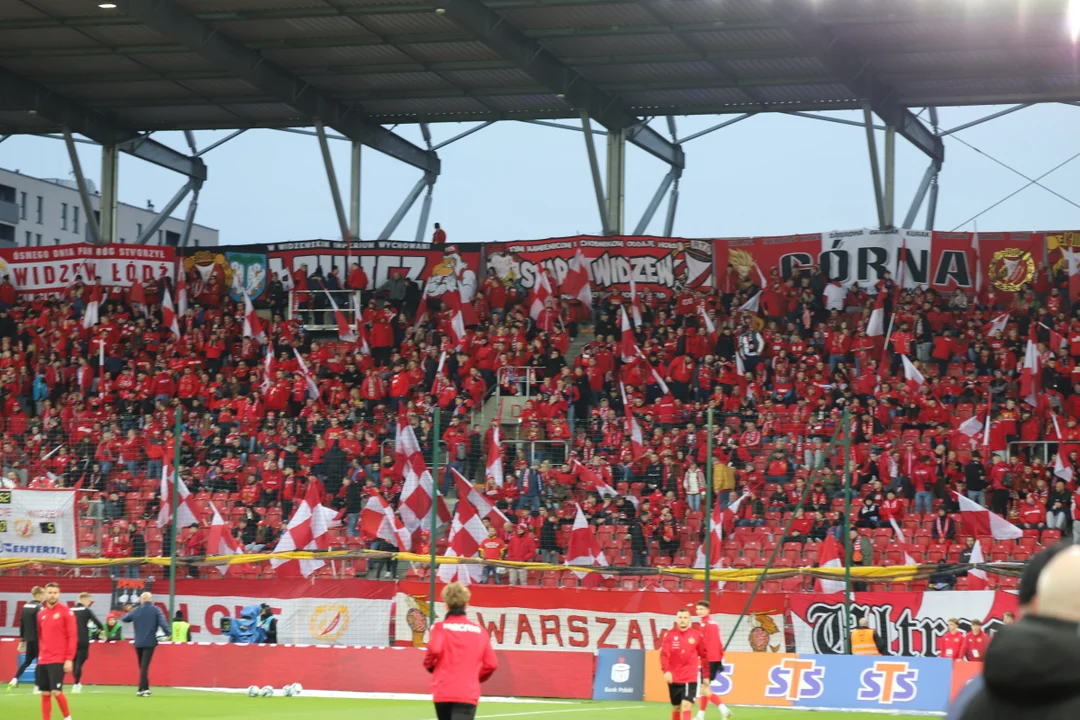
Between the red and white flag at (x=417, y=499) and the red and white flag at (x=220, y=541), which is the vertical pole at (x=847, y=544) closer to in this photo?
the red and white flag at (x=417, y=499)

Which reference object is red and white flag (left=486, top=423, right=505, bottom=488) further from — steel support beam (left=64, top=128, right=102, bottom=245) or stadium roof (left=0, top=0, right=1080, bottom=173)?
steel support beam (left=64, top=128, right=102, bottom=245)

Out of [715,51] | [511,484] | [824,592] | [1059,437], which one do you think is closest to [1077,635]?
Answer: [824,592]

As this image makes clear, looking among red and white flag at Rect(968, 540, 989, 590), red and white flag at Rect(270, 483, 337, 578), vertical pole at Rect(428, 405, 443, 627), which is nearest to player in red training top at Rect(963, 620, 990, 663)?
red and white flag at Rect(968, 540, 989, 590)

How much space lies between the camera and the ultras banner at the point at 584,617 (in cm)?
2509

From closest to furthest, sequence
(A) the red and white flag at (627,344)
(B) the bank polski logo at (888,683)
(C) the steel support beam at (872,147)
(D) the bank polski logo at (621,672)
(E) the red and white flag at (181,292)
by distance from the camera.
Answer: (B) the bank polski logo at (888,683)
(D) the bank polski logo at (621,672)
(A) the red and white flag at (627,344)
(C) the steel support beam at (872,147)
(E) the red and white flag at (181,292)

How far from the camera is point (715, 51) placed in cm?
3538

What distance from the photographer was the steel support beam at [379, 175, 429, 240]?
42.2 metres

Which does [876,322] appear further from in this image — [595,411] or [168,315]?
[168,315]

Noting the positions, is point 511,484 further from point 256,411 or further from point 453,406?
point 256,411

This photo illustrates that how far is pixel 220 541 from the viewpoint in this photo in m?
27.9

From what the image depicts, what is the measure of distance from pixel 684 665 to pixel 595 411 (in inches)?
635

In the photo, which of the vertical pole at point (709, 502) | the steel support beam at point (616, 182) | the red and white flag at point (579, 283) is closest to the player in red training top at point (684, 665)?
the vertical pole at point (709, 502)

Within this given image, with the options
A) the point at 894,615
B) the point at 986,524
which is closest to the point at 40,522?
the point at 894,615

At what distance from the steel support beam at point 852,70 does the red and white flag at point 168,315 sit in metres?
18.0
